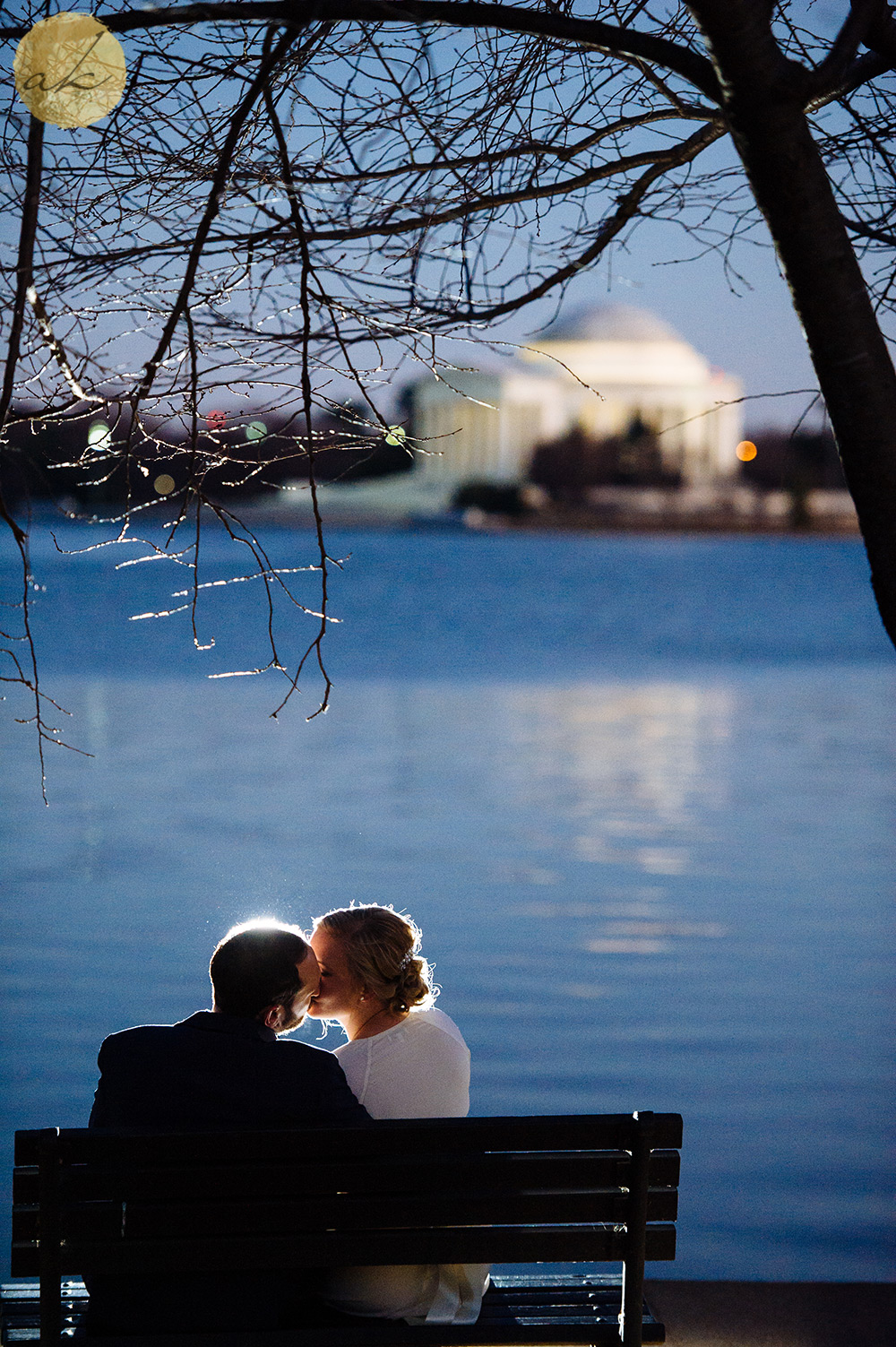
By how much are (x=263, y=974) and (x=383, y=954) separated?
30 cm

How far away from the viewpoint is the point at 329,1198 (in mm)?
2377

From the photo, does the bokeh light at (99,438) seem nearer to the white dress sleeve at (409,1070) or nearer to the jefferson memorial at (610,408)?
the white dress sleeve at (409,1070)

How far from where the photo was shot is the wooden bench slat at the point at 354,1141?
232cm

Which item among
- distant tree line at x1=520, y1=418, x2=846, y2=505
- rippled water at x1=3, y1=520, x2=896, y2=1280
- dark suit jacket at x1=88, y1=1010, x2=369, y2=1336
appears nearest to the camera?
dark suit jacket at x1=88, y1=1010, x2=369, y2=1336

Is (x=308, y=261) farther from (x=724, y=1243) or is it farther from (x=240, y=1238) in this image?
(x=724, y=1243)

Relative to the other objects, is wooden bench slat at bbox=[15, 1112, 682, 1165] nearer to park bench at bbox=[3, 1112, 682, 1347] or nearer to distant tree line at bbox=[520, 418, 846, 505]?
park bench at bbox=[3, 1112, 682, 1347]

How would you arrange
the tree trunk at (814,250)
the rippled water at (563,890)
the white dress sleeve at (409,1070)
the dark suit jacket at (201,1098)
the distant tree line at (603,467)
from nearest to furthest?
1. the dark suit jacket at (201,1098)
2. the tree trunk at (814,250)
3. the white dress sleeve at (409,1070)
4. the rippled water at (563,890)
5. the distant tree line at (603,467)

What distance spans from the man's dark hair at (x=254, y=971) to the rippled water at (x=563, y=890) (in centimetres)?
200

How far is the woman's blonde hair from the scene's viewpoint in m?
2.78

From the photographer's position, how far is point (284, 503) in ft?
294

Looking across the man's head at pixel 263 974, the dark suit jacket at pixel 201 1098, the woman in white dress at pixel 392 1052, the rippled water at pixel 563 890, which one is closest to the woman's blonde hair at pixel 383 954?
the woman in white dress at pixel 392 1052

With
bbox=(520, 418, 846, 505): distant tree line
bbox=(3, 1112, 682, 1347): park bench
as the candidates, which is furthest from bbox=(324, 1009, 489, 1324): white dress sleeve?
bbox=(520, 418, 846, 505): distant tree line

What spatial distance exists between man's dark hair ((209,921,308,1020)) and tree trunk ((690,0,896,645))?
1.08 meters

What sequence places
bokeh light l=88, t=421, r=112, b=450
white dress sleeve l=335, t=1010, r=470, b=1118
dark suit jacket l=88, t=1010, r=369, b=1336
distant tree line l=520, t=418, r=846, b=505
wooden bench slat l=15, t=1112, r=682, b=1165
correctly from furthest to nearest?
1. distant tree line l=520, t=418, r=846, b=505
2. bokeh light l=88, t=421, r=112, b=450
3. white dress sleeve l=335, t=1010, r=470, b=1118
4. dark suit jacket l=88, t=1010, r=369, b=1336
5. wooden bench slat l=15, t=1112, r=682, b=1165
